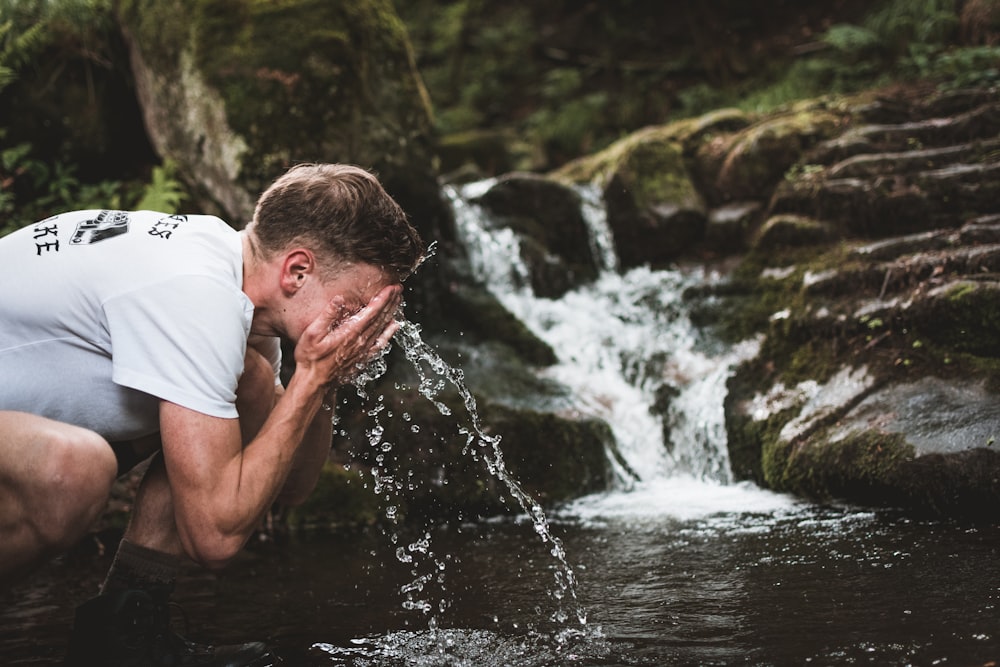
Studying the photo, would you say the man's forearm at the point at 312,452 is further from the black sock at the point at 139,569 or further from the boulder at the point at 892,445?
the boulder at the point at 892,445

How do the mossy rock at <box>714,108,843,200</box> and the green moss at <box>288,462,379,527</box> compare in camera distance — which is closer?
the green moss at <box>288,462,379,527</box>

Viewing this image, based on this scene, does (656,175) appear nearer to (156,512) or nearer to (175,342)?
(156,512)

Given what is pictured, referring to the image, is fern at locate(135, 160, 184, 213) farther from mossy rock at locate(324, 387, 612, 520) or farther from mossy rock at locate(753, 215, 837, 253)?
mossy rock at locate(753, 215, 837, 253)

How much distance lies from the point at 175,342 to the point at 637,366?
4.83 metres

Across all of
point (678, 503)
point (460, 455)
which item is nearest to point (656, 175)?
point (460, 455)

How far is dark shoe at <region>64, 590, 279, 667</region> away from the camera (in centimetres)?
230

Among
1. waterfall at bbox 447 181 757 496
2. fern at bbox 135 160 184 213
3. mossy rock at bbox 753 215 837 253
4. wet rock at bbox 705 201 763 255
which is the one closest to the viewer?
waterfall at bbox 447 181 757 496

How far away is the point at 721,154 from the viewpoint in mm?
8594

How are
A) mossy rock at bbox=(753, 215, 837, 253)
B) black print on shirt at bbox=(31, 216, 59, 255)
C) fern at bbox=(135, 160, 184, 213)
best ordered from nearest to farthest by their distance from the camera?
black print on shirt at bbox=(31, 216, 59, 255)
fern at bbox=(135, 160, 184, 213)
mossy rock at bbox=(753, 215, 837, 253)

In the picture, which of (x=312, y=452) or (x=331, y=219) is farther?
(x=312, y=452)

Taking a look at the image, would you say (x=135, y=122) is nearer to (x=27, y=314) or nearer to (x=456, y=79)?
(x=27, y=314)

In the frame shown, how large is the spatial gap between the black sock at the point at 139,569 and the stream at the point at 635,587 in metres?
0.34

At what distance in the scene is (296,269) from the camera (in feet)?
7.59

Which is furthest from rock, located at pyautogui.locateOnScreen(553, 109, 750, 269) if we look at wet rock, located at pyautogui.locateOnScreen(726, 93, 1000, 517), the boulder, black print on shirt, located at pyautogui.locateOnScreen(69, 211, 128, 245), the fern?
black print on shirt, located at pyautogui.locateOnScreen(69, 211, 128, 245)
